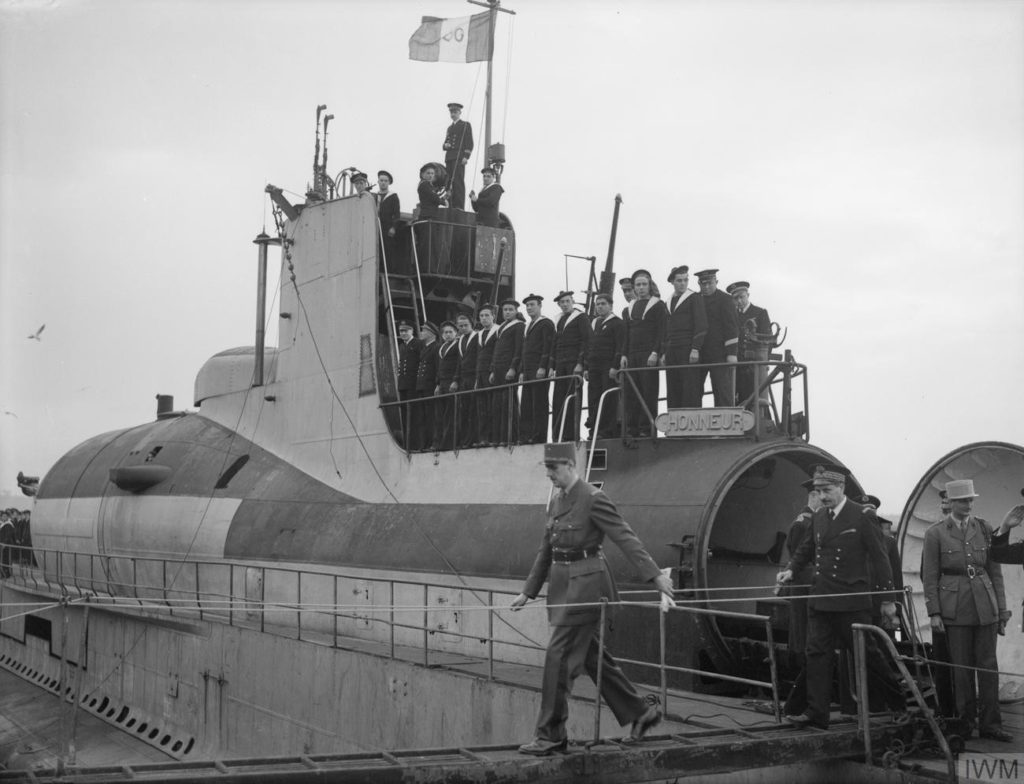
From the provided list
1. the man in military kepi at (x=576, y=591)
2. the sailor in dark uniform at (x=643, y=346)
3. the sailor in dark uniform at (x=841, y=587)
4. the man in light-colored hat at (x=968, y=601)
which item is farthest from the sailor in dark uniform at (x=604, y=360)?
the man in military kepi at (x=576, y=591)

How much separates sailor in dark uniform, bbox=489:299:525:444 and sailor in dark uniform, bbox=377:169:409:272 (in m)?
2.87

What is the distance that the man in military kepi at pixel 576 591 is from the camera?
23.1 feet

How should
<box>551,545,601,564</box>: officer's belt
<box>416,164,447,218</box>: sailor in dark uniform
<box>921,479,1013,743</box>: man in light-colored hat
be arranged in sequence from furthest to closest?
1. <box>416,164,447,218</box>: sailor in dark uniform
2. <box>921,479,1013,743</box>: man in light-colored hat
3. <box>551,545,601,564</box>: officer's belt

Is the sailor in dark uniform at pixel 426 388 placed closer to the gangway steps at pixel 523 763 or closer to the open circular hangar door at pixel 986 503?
the open circular hangar door at pixel 986 503

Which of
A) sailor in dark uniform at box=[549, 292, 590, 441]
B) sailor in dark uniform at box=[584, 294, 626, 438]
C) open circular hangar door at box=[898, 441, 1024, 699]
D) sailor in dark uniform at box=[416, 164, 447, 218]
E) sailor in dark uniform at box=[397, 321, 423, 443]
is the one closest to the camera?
open circular hangar door at box=[898, 441, 1024, 699]

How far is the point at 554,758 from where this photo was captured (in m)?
6.73

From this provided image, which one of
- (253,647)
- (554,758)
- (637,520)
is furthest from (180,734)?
(554,758)

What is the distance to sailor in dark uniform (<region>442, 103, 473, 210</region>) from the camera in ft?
60.7

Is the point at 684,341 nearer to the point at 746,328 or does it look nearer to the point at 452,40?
the point at 746,328

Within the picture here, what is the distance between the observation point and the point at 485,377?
1402 centimetres

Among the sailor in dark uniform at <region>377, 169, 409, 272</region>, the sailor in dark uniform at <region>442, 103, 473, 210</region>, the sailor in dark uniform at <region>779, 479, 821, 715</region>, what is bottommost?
the sailor in dark uniform at <region>779, 479, 821, 715</region>

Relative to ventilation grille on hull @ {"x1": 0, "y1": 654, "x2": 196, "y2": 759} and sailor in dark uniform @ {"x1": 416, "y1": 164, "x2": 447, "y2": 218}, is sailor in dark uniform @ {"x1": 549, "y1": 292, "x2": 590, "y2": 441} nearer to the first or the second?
sailor in dark uniform @ {"x1": 416, "y1": 164, "x2": 447, "y2": 218}

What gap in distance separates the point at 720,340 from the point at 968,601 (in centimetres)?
389

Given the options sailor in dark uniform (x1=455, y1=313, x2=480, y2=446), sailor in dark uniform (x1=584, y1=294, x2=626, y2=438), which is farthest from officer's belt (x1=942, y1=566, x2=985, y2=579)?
sailor in dark uniform (x1=455, y1=313, x2=480, y2=446)
